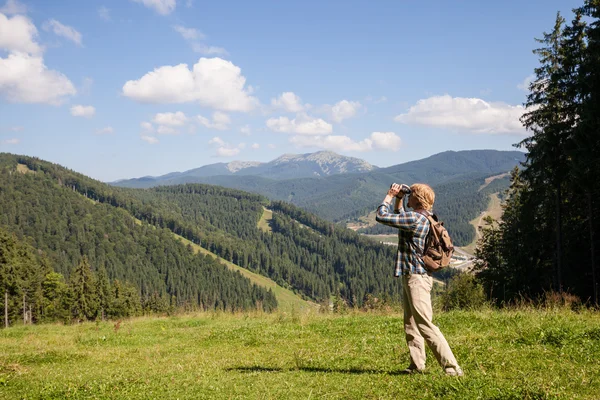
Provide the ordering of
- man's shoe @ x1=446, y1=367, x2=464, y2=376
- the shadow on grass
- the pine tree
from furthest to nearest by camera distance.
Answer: the pine tree → the shadow on grass → man's shoe @ x1=446, y1=367, x2=464, y2=376

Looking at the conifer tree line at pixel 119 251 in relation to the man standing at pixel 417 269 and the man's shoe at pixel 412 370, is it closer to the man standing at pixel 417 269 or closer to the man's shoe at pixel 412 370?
the man's shoe at pixel 412 370

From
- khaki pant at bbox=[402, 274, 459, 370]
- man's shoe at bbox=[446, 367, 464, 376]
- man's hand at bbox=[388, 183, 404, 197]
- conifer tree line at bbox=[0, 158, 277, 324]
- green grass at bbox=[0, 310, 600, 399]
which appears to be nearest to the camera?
green grass at bbox=[0, 310, 600, 399]

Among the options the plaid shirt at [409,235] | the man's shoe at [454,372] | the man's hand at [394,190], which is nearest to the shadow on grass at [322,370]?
the man's shoe at [454,372]

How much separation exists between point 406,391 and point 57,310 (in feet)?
192

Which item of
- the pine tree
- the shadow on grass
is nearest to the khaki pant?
the shadow on grass

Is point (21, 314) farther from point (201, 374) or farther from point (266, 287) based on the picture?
point (266, 287)

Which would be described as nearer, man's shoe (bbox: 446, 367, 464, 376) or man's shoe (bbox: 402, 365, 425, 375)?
man's shoe (bbox: 446, 367, 464, 376)

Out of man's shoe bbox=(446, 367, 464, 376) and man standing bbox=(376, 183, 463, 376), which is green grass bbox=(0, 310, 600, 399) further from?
man standing bbox=(376, 183, 463, 376)

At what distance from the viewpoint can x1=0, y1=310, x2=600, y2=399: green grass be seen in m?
5.34

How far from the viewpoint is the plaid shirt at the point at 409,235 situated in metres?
5.66

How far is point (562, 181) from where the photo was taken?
21875mm

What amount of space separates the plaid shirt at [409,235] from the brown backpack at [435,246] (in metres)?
0.07

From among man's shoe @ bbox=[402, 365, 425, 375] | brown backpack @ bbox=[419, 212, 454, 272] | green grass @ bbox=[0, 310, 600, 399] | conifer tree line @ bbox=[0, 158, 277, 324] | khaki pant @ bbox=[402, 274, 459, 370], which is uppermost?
brown backpack @ bbox=[419, 212, 454, 272]

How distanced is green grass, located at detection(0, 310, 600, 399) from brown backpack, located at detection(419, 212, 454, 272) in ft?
4.97
